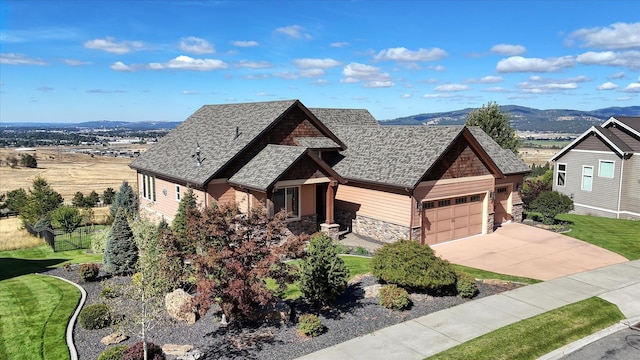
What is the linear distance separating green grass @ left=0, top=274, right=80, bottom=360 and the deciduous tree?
34.8 metres

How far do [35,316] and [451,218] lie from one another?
1795 cm

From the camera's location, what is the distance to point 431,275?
A: 555 inches

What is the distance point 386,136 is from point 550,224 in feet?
37.0

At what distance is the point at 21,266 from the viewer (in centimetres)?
2000

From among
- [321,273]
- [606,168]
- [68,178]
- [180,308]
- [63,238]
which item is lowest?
[68,178]

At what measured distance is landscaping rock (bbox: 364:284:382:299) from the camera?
14530 millimetres

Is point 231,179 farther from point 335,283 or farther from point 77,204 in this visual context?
point 77,204

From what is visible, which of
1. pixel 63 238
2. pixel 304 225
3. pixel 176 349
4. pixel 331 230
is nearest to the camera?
pixel 176 349

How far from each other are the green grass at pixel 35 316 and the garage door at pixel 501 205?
22.0 metres

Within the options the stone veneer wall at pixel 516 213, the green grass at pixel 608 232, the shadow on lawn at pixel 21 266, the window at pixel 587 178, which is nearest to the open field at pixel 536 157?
the window at pixel 587 178

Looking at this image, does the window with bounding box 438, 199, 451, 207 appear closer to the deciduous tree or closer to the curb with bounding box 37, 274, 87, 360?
the curb with bounding box 37, 274, 87, 360

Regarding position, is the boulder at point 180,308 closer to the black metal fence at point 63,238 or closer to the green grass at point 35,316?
the green grass at point 35,316

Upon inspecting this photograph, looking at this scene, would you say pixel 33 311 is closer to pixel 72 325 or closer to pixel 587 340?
pixel 72 325

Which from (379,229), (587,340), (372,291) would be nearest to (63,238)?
(379,229)
